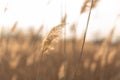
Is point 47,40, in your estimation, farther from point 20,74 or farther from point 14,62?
point 20,74

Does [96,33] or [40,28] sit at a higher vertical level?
[40,28]

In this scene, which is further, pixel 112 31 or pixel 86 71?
pixel 86 71

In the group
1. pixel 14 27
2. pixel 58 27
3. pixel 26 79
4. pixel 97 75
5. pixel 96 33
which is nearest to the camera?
pixel 58 27

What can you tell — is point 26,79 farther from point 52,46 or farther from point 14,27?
point 52,46

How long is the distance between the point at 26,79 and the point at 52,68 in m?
0.68

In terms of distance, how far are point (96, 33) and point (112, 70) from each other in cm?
128

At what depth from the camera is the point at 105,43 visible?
2.30m

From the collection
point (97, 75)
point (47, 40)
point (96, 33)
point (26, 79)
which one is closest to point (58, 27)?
point (47, 40)

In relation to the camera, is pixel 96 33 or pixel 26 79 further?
pixel 96 33

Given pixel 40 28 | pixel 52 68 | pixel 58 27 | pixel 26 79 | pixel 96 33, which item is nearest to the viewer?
pixel 58 27

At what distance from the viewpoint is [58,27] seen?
136 cm

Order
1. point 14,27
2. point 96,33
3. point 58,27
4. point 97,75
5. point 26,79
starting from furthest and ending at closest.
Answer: point 96,33
point 97,75
point 26,79
point 14,27
point 58,27

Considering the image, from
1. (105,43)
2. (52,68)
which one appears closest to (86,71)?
(52,68)

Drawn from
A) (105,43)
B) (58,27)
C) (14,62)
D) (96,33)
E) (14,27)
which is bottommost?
(96,33)
